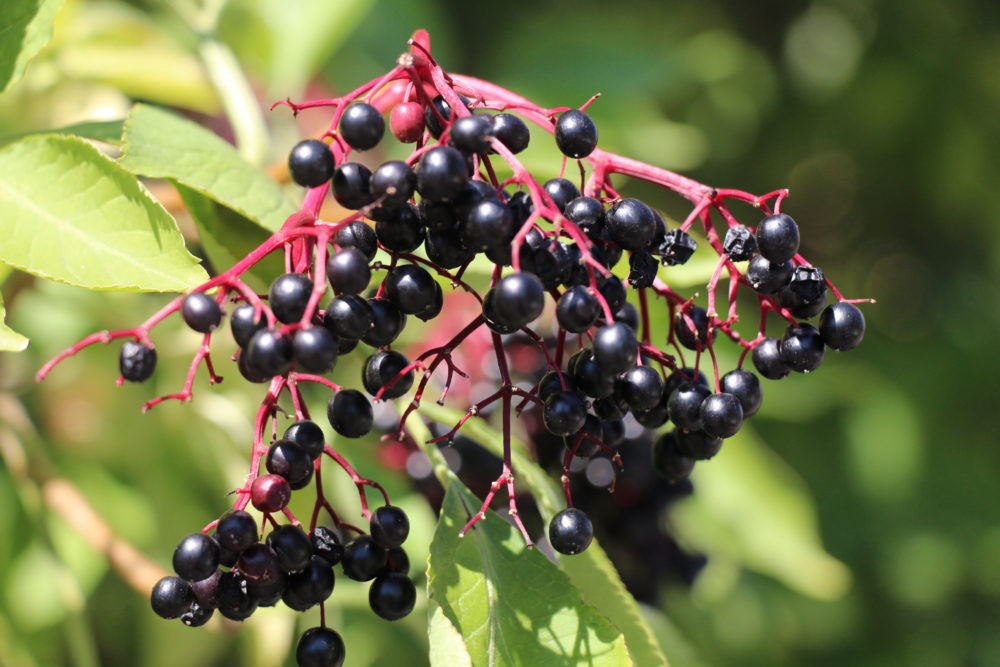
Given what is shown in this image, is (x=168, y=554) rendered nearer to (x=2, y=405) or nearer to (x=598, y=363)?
(x=2, y=405)

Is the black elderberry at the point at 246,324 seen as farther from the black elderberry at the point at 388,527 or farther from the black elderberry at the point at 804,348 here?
the black elderberry at the point at 804,348

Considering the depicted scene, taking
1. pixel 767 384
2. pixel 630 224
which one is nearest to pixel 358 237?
pixel 630 224

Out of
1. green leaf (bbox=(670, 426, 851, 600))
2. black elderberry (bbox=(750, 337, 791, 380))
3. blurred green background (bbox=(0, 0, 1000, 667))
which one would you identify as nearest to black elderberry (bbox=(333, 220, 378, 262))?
black elderberry (bbox=(750, 337, 791, 380))

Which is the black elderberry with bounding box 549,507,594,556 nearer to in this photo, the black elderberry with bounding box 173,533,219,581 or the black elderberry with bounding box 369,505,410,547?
the black elderberry with bounding box 369,505,410,547

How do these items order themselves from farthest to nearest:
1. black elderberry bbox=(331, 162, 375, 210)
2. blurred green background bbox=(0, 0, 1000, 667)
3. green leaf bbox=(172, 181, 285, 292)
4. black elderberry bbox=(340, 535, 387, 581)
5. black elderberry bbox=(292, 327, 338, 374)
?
blurred green background bbox=(0, 0, 1000, 667), green leaf bbox=(172, 181, 285, 292), black elderberry bbox=(340, 535, 387, 581), black elderberry bbox=(331, 162, 375, 210), black elderberry bbox=(292, 327, 338, 374)

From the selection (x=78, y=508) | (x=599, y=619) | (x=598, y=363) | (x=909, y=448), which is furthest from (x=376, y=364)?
(x=909, y=448)

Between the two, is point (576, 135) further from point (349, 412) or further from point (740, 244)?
point (349, 412)

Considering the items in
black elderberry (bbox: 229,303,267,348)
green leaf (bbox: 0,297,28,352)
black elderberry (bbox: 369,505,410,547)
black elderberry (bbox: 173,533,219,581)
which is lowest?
black elderberry (bbox: 173,533,219,581)

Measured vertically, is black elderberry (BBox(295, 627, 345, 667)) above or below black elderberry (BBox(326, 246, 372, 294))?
below
